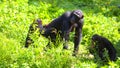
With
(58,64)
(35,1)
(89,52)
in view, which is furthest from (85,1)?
(58,64)

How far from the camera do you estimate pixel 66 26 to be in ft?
29.9

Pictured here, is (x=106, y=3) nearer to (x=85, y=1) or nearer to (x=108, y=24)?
(x=85, y=1)

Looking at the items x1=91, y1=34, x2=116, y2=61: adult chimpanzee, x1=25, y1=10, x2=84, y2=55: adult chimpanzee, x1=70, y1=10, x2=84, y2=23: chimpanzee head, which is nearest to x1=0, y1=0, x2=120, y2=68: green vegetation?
x1=91, y1=34, x2=116, y2=61: adult chimpanzee

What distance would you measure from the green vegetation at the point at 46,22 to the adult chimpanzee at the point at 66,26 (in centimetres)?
51

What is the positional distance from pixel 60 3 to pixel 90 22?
2470mm

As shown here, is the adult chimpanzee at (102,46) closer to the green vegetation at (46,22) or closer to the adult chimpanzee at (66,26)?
the green vegetation at (46,22)

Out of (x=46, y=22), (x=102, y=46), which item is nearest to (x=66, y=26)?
(x=102, y=46)

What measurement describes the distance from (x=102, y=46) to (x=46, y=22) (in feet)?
9.51

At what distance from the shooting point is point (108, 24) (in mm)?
13297

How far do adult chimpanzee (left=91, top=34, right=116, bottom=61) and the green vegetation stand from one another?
0.32 meters

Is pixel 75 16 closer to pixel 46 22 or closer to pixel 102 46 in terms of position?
pixel 102 46

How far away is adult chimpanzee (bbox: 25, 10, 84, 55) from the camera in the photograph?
361 inches

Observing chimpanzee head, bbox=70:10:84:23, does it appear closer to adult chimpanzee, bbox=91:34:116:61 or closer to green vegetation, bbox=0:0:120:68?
green vegetation, bbox=0:0:120:68

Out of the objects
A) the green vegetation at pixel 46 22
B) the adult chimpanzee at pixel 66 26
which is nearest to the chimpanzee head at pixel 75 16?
the adult chimpanzee at pixel 66 26
